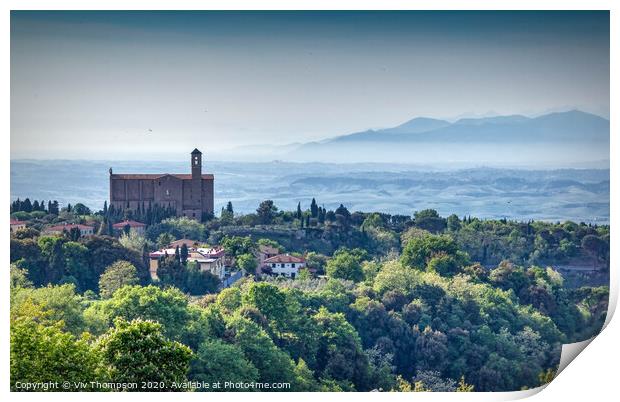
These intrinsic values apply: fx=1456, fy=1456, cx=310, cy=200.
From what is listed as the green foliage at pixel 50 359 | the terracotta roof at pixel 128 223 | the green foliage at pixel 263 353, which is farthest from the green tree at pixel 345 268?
the green foliage at pixel 50 359

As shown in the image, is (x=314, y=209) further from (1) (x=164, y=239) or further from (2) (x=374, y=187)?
(1) (x=164, y=239)

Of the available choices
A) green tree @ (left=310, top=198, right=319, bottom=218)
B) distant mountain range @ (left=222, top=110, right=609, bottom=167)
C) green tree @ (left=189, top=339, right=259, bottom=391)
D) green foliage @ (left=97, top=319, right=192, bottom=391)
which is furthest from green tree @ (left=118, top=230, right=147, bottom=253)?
green foliage @ (left=97, top=319, right=192, bottom=391)

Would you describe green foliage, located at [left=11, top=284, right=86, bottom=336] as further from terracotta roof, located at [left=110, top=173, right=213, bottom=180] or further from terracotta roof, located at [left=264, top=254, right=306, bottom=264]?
terracotta roof, located at [left=110, top=173, right=213, bottom=180]

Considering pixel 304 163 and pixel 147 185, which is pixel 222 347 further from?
pixel 147 185

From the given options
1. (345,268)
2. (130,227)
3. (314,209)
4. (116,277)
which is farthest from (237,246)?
(116,277)

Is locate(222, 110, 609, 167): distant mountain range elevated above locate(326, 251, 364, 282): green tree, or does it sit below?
above

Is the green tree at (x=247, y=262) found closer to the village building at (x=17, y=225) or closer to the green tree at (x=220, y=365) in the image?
the village building at (x=17, y=225)
